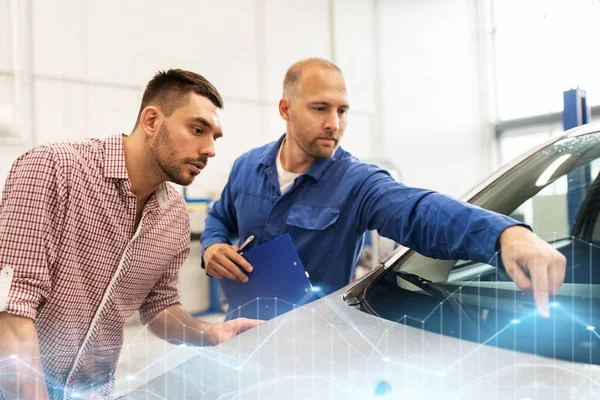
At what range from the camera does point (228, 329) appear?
0.72 meters

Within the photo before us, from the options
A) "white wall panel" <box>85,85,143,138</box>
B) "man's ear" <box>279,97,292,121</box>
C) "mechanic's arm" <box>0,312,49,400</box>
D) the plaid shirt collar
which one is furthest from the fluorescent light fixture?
"white wall panel" <box>85,85,143,138</box>

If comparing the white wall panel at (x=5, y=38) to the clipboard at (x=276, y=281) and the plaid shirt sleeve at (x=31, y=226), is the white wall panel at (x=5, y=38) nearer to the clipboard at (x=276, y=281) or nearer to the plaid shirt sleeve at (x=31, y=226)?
the plaid shirt sleeve at (x=31, y=226)

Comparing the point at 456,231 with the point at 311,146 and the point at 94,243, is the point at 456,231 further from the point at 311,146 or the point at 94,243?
the point at 94,243

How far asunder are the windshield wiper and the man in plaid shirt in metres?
0.33

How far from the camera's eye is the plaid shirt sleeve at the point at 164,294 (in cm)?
99

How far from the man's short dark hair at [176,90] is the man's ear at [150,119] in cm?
1

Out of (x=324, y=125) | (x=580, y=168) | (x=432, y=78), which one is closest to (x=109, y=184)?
(x=324, y=125)

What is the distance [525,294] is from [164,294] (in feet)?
2.32

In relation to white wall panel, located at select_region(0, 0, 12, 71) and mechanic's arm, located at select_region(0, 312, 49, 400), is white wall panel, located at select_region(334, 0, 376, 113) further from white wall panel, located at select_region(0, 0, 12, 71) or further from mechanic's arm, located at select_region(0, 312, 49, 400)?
mechanic's arm, located at select_region(0, 312, 49, 400)

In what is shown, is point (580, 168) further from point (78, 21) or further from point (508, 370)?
point (78, 21)

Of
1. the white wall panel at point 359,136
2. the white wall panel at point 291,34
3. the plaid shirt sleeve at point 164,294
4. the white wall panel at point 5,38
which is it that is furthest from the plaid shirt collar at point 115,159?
the white wall panel at point 359,136

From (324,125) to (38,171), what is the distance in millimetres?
651

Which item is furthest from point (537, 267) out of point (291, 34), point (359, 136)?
point (359, 136)

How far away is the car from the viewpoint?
537mm
